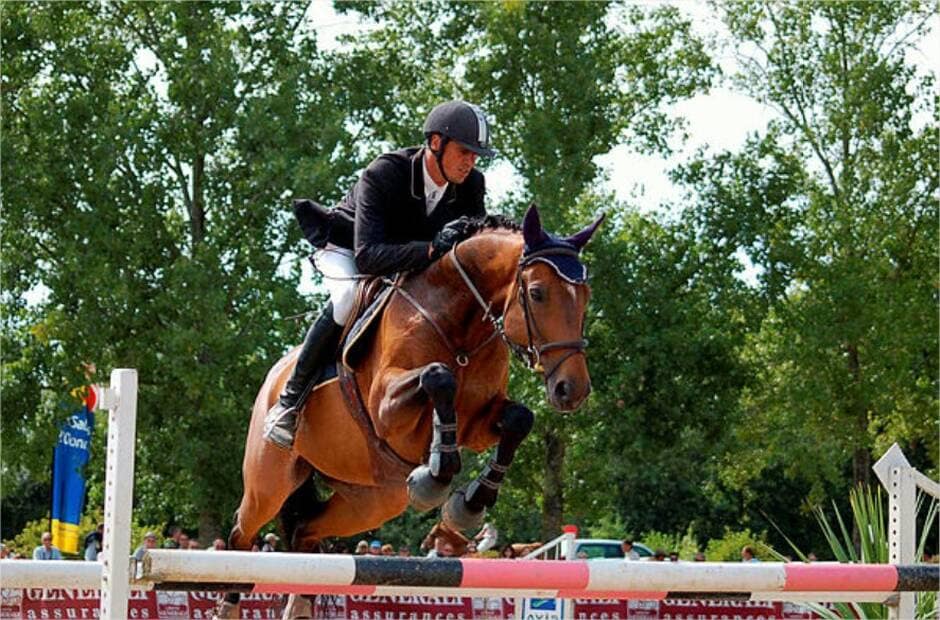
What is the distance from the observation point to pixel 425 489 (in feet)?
19.8

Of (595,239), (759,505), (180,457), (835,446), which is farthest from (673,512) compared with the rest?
(180,457)

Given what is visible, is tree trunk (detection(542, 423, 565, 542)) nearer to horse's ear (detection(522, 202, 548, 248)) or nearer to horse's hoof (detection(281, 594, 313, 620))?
horse's hoof (detection(281, 594, 313, 620))

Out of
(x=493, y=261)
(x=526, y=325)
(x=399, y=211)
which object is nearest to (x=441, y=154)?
(x=399, y=211)

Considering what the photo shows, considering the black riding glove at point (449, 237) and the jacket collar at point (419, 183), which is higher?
the jacket collar at point (419, 183)

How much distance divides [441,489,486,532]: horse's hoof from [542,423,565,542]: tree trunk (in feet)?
70.2

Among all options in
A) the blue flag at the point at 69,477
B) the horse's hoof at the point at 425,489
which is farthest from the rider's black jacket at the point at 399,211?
the blue flag at the point at 69,477

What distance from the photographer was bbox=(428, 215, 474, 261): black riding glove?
262 inches

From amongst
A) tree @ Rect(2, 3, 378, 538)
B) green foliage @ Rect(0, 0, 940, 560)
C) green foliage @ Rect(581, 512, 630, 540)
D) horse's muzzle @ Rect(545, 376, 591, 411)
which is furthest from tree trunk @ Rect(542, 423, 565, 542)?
horse's muzzle @ Rect(545, 376, 591, 411)

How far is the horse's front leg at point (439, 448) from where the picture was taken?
6023 mm

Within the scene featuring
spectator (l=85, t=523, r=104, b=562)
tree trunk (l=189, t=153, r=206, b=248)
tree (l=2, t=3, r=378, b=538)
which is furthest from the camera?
tree trunk (l=189, t=153, r=206, b=248)

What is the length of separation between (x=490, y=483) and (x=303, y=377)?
1.27 meters

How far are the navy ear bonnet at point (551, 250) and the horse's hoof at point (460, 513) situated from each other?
40.0 inches

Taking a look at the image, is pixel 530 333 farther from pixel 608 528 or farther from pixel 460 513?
pixel 608 528

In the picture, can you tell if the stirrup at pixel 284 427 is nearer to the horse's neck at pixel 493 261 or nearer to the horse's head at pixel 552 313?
the horse's neck at pixel 493 261
